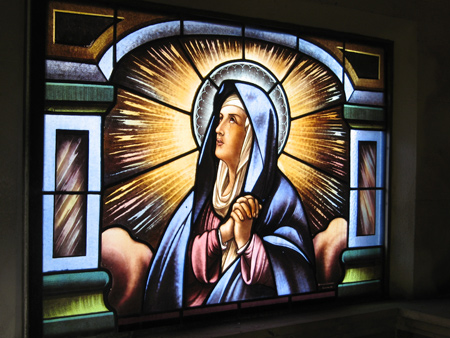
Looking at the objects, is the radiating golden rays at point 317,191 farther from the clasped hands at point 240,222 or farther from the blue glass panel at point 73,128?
the blue glass panel at point 73,128

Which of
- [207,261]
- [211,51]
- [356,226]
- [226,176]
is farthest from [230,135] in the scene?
[356,226]

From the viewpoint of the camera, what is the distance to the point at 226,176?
2434 millimetres

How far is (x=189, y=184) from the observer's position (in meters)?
2.34

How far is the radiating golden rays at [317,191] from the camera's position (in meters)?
2.60

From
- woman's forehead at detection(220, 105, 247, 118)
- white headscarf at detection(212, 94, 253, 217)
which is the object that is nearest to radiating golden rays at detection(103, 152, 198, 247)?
white headscarf at detection(212, 94, 253, 217)

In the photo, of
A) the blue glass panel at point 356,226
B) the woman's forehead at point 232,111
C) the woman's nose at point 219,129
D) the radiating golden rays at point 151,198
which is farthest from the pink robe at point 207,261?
the blue glass panel at point 356,226

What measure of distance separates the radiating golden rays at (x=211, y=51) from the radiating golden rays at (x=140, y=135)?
0.85ft

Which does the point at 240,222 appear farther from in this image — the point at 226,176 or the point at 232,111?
the point at 232,111

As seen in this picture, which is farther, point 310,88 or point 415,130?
point 415,130

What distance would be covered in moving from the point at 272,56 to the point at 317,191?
74cm

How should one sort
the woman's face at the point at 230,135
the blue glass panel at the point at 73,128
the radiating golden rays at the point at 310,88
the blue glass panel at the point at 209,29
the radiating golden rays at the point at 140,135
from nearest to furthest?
the blue glass panel at the point at 73,128
the radiating golden rays at the point at 140,135
the blue glass panel at the point at 209,29
the woman's face at the point at 230,135
the radiating golden rays at the point at 310,88

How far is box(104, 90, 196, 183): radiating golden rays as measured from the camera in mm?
2150

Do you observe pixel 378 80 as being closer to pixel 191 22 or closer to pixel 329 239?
pixel 329 239

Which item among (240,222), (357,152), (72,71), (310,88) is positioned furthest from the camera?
(357,152)
